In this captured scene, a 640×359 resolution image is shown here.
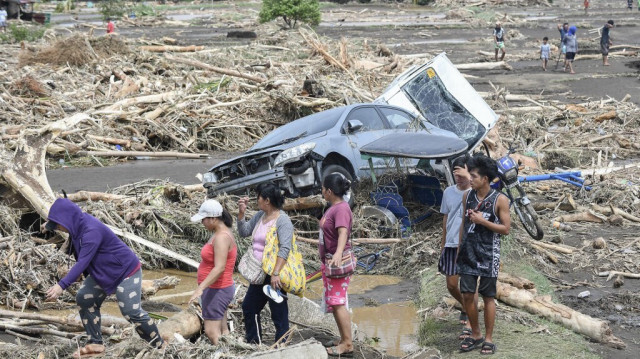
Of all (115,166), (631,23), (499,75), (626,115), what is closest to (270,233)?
(115,166)

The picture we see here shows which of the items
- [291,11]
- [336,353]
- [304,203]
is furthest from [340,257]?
[291,11]

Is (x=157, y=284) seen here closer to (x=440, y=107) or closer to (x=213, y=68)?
(x=440, y=107)

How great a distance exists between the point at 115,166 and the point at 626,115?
12.1 metres

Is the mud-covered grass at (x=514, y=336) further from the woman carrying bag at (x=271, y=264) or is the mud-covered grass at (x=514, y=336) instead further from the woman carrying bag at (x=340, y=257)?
the woman carrying bag at (x=271, y=264)

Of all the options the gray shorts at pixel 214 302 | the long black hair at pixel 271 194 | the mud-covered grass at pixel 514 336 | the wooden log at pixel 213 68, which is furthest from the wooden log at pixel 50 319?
the wooden log at pixel 213 68

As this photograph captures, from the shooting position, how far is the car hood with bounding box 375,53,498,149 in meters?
14.2

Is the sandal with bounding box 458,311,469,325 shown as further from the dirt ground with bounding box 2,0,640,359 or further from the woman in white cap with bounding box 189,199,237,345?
the woman in white cap with bounding box 189,199,237,345

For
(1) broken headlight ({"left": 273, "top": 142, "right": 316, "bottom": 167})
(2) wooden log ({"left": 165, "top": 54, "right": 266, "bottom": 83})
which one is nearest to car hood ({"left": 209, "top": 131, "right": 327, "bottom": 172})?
(1) broken headlight ({"left": 273, "top": 142, "right": 316, "bottom": 167})

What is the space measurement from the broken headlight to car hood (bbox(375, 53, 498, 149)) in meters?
2.90

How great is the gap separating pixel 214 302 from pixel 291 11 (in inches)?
1425

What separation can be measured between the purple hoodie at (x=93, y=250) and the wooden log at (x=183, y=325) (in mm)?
659

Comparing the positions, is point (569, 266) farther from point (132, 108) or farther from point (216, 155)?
point (132, 108)

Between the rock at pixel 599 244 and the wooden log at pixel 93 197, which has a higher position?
the wooden log at pixel 93 197

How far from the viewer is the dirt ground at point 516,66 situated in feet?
34.2
